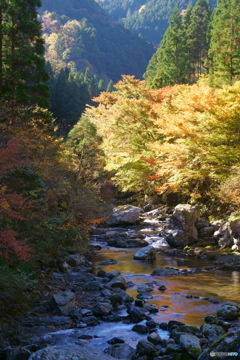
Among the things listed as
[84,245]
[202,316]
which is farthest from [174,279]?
[84,245]

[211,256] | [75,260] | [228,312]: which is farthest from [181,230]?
[228,312]

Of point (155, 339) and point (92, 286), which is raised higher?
point (92, 286)

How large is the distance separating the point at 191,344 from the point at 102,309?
8.19 feet

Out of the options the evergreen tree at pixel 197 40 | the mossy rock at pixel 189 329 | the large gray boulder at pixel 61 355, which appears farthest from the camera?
the evergreen tree at pixel 197 40

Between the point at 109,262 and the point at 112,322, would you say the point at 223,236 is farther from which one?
the point at 112,322

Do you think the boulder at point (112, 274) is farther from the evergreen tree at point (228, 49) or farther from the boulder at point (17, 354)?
the evergreen tree at point (228, 49)

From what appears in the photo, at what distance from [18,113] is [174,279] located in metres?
11.4

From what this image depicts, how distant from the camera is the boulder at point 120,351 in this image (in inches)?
251

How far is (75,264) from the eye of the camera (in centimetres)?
1272

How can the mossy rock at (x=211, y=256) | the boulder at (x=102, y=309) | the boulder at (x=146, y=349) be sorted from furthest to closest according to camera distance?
the mossy rock at (x=211, y=256), the boulder at (x=102, y=309), the boulder at (x=146, y=349)

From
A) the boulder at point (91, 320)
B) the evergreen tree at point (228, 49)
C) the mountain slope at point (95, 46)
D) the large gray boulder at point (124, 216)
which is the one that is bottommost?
the boulder at point (91, 320)

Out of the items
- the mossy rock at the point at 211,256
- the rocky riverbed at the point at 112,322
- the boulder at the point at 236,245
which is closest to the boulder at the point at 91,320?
the rocky riverbed at the point at 112,322

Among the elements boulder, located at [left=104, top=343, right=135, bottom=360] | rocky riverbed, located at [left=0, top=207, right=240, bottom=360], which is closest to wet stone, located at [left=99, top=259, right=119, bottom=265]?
rocky riverbed, located at [left=0, top=207, right=240, bottom=360]

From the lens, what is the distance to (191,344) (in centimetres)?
645
